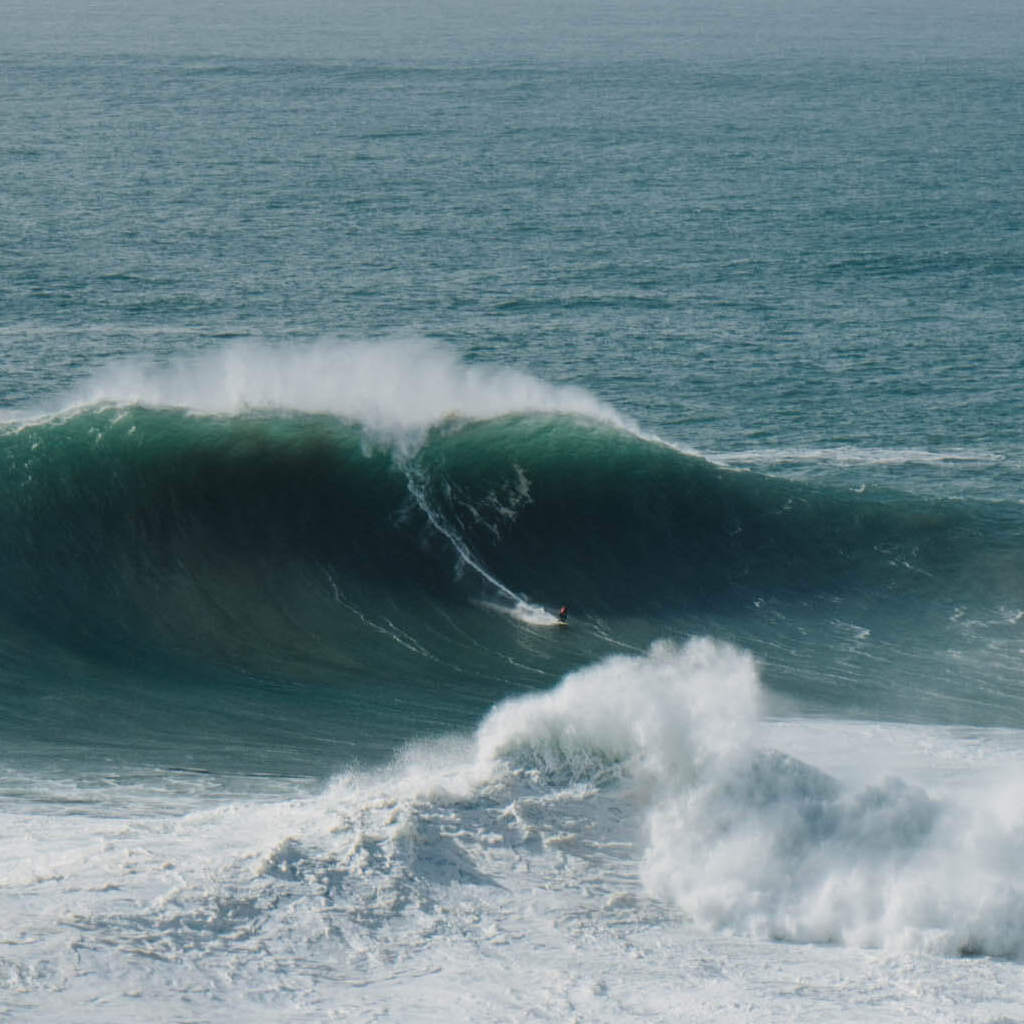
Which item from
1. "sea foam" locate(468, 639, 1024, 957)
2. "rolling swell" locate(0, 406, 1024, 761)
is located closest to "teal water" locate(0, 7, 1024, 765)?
"rolling swell" locate(0, 406, 1024, 761)

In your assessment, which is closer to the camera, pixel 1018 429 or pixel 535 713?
pixel 535 713

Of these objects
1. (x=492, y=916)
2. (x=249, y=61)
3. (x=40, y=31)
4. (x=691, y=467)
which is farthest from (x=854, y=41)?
(x=492, y=916)

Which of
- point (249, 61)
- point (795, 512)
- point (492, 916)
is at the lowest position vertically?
point (492, 916)

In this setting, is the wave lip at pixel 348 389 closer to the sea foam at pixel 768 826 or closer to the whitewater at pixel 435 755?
the whitewater at pixel 435 755

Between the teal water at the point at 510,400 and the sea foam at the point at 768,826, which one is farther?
the teal water at the point at 510,400

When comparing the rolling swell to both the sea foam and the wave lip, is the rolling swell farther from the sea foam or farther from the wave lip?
the sea foam

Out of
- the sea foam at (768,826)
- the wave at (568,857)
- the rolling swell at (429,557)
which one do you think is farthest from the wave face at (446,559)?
the wave at (568,857)

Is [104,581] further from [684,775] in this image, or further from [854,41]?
[854,41]
